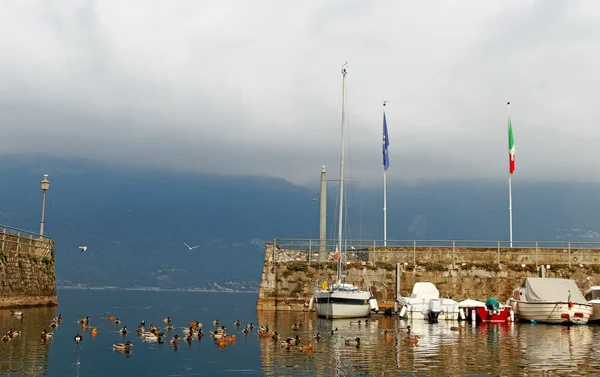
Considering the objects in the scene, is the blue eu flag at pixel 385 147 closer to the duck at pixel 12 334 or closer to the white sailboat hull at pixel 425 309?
the white sailboat hull at pixel 425 309

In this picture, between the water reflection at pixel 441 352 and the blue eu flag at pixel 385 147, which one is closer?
the water reflection at pixel 441 352

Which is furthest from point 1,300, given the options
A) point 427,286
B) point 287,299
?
point 427,286

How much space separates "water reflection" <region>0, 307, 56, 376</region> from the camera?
24.7 metres

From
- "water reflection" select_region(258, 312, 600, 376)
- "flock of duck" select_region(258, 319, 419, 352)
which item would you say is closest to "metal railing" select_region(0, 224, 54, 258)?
"water reflection" select_region(258, 312, 600, 376)

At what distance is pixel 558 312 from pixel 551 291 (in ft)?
6.75

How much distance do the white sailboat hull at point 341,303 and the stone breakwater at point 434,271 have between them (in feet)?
22.6

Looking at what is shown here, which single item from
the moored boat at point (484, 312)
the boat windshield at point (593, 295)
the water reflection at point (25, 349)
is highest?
the boat windshield at point (593, 295)

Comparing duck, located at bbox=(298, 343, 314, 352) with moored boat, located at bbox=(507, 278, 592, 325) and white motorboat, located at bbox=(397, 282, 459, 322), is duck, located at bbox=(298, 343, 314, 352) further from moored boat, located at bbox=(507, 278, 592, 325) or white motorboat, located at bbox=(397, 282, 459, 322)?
moored boat, located at bbox=(507, 278, 592, 325)

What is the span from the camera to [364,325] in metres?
46.4

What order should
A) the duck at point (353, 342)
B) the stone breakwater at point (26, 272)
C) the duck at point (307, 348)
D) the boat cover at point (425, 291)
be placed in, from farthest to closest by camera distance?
the boat cover at point (425, 291) < the stone breakwater at point (26, 272) < the duck at point (353, 342) < the duck at point (307, 348)

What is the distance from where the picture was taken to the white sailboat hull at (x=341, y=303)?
51125mm

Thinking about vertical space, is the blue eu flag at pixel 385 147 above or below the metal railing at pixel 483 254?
above

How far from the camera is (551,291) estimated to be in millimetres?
50750

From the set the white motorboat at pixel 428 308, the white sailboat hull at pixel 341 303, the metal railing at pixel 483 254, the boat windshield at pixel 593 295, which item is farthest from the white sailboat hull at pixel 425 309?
the boat windshield at pixel 593 295
